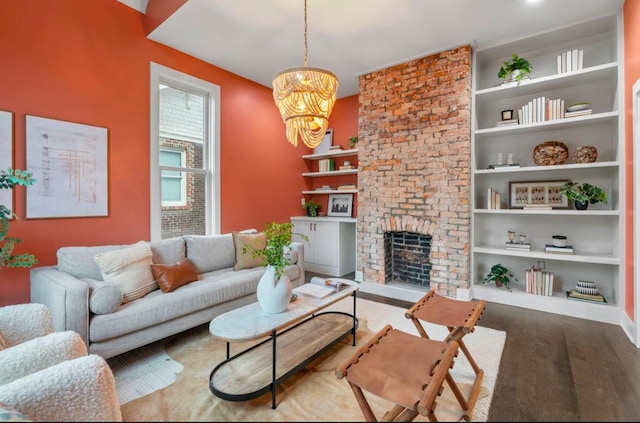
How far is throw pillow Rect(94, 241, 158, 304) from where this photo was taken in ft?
7.39

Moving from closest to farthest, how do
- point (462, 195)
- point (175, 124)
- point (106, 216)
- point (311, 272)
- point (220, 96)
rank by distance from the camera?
1. point (106, 216)
2. point (462, 195)
3. point (175, 124)
4. point (220, 96)
5. point (311, 272)

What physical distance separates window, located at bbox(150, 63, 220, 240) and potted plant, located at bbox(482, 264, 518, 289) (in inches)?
136

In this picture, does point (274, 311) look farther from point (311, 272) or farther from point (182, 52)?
point (182, 52)

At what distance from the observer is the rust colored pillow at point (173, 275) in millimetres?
2457

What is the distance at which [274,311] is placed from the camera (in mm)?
1867

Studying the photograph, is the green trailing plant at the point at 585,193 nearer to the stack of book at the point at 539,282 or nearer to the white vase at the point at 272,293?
the stack of book at the point at 539,282

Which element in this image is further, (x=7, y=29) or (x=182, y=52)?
(x=182, y=52)

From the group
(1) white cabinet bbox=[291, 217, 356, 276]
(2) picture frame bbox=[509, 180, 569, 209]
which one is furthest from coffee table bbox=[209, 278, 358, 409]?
(2) picture frame bbox=[509, 180, 569, 209]

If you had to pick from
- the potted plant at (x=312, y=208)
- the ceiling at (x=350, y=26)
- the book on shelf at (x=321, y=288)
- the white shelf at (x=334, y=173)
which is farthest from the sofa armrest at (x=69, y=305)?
the white shelf at (x=334, y=173)

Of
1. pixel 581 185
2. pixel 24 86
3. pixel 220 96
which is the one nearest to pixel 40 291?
pixel 24 86

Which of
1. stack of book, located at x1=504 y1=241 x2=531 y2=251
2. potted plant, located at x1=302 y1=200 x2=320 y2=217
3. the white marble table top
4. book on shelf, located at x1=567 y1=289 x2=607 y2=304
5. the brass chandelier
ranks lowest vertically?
book on shelf, located at x1=567 y1=289 x2=607 y2=304

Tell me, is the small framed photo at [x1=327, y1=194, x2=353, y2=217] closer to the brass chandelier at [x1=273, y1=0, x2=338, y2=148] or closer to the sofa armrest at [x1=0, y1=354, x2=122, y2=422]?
the brass chandelier at [x1=273, y1=0, x2=338, y2=148]

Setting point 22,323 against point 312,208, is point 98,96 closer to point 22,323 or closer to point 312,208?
point 22,323

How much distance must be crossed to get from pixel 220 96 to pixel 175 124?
70cm
